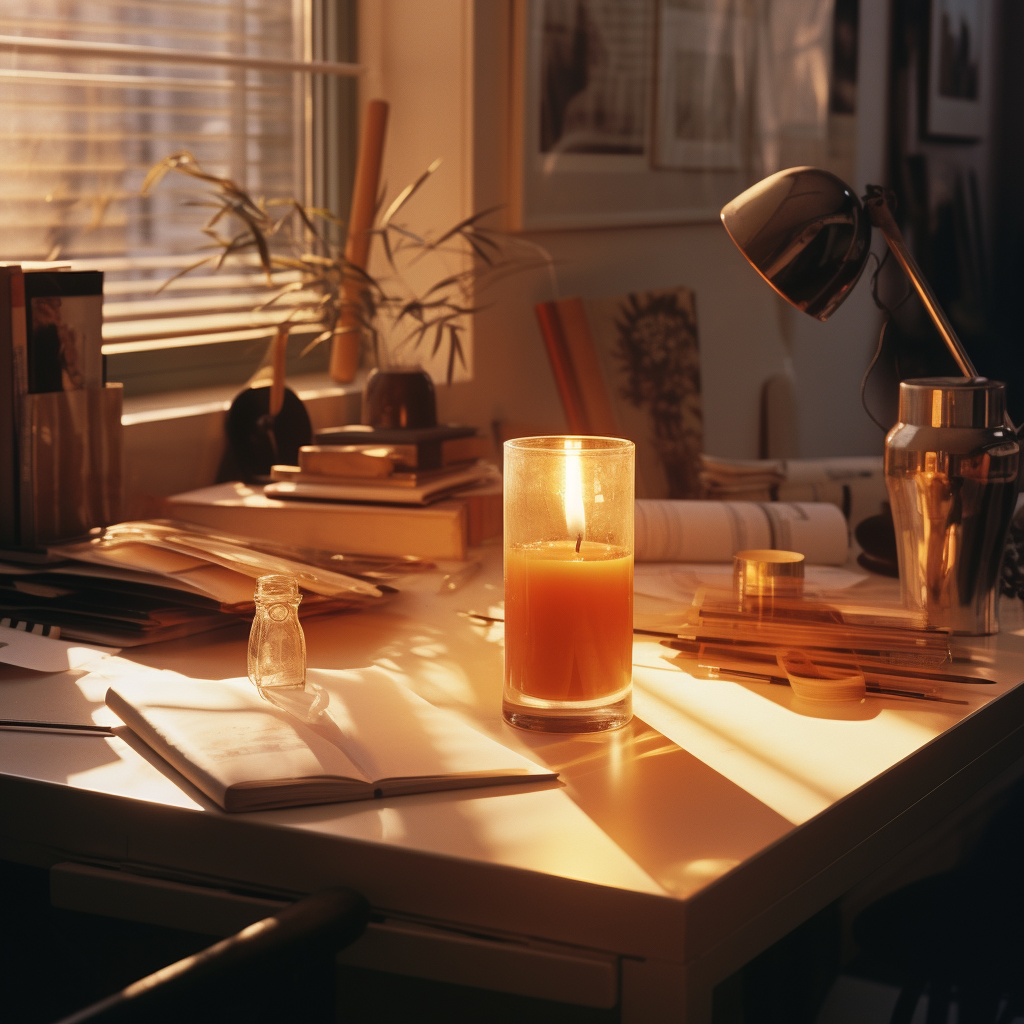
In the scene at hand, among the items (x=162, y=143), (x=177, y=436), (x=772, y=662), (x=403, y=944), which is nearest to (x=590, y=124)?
(x=162, y=143)

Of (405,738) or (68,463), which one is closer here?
(405,738)

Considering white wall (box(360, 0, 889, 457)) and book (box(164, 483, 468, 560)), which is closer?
book (box(164, 483, 468, 560))

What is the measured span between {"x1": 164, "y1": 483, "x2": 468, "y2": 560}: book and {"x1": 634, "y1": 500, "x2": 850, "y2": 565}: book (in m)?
0.21

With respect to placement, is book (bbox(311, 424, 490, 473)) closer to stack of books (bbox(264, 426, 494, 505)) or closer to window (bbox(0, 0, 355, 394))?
stack of books (bbox(264, 426, 494, 505))

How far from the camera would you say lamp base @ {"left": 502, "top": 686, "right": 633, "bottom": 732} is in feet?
2.93

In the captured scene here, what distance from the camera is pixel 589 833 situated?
72 cm

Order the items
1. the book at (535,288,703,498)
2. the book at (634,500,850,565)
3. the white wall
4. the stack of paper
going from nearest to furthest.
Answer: the stack of paper, the book at (634,500,850,565), the white wall, the book at (535,288,703,498)

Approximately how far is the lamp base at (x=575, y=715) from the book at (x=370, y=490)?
550 mm

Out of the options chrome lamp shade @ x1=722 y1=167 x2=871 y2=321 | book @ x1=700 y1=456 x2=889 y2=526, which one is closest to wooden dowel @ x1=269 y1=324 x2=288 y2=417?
book @ x1=700 y1=456 x2=889 y2=526

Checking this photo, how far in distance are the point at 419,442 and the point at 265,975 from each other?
88cm

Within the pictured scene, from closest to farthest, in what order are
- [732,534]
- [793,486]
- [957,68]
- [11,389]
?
[11,389] < [732,534] < [793,486] < [957,68]

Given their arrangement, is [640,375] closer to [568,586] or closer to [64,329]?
[64,329]

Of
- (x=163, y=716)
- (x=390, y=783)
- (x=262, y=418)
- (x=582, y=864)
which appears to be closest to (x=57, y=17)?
(x=262, y=418)

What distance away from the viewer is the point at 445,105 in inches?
80.9
